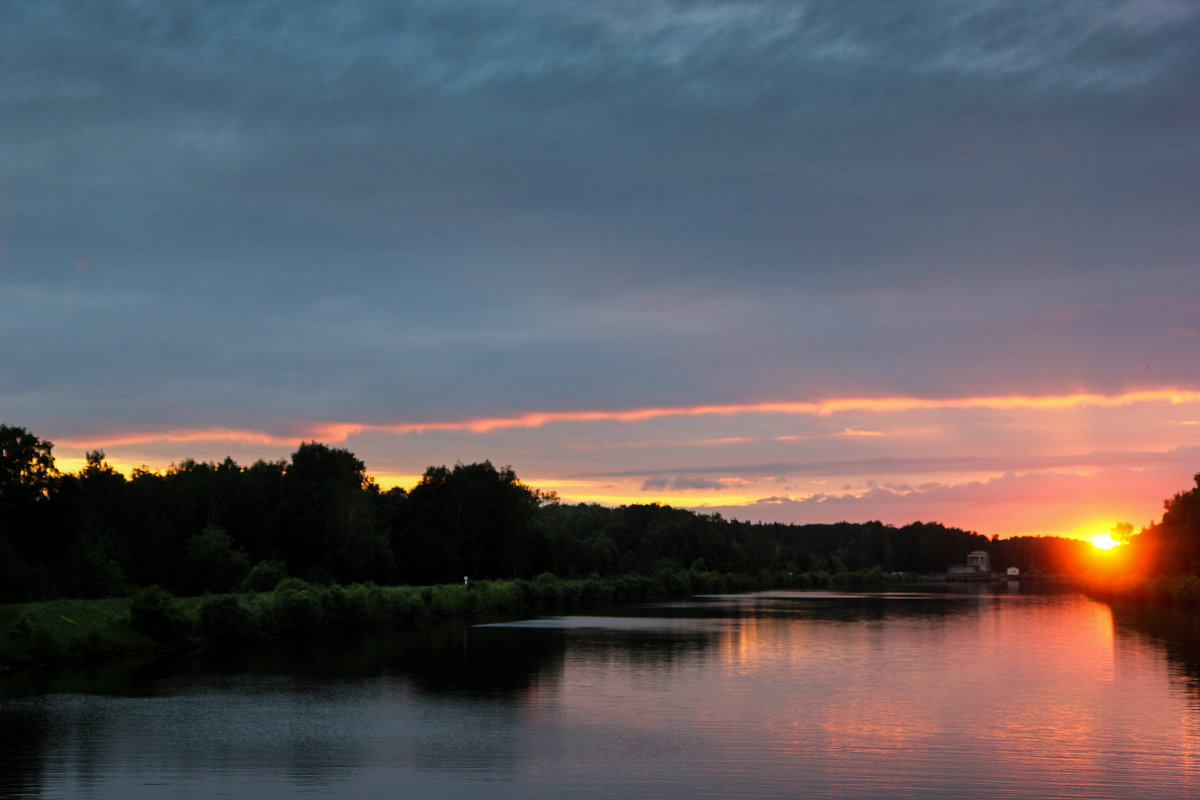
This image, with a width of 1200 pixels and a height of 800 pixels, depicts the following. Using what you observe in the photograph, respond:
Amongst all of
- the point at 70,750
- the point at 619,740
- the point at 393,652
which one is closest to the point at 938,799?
the point at 619,740

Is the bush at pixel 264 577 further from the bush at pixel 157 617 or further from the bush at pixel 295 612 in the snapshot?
the bush at pixel 157 617

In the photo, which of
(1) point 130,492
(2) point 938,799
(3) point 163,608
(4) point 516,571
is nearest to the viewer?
(2) point 938,799

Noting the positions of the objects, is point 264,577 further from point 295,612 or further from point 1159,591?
point 1159,591

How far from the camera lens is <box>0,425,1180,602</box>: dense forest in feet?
198

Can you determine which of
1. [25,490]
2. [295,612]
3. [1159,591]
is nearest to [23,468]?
[25,490]

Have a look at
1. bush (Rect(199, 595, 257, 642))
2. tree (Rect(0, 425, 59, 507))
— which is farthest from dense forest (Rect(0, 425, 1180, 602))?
bush (Rect(199, 595, 257, 642))

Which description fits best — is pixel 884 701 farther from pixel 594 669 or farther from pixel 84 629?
A: pixel 84 629

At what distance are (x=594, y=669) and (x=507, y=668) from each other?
4007 mm

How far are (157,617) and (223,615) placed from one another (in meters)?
5.16

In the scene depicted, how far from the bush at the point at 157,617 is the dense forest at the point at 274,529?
5811 millimetres

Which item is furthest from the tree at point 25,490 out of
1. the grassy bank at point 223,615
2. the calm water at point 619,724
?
the calm water at point 619,724

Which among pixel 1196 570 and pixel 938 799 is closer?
pixel 938 799

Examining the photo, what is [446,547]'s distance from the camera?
114750 mm

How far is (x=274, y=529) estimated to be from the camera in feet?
332
